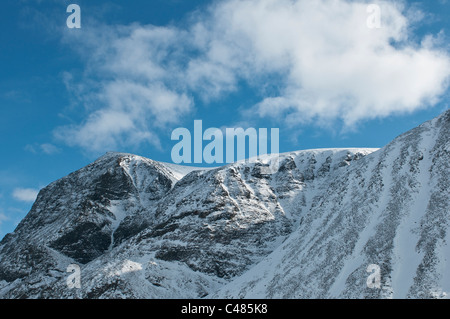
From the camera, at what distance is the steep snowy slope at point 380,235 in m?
56.2

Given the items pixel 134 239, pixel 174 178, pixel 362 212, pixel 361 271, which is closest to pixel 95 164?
pixel 174 178

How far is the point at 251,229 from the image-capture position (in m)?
110

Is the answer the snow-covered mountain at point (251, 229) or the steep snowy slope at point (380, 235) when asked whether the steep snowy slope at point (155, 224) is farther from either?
the steep snowy slope at point (380, 235)

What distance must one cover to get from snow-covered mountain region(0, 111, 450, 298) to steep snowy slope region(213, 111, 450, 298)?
230 millimetres

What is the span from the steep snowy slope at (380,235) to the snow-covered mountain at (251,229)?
0.23 metres

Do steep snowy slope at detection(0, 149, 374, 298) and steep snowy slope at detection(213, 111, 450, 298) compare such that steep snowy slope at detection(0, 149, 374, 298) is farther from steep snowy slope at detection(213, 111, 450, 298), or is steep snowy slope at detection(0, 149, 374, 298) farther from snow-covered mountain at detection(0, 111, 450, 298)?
steep snowy slope at detection(213, 111, 450, 298)

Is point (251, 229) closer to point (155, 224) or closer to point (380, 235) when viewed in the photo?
point (155, 224)

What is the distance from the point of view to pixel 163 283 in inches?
3484

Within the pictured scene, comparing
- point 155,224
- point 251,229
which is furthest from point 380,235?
point 155,224

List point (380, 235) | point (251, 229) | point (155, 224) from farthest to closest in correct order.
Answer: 1. point (155, 224)
2. point (251, 229)
3. point (380, 235)

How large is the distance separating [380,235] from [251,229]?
1853 inches

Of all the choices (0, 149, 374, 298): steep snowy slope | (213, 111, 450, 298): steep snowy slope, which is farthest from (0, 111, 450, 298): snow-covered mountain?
(0, 149, 374, 298): steep snowy slope

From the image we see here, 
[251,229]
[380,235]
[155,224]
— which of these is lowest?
[380,235]

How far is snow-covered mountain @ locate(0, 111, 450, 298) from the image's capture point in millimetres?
63312
